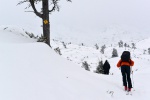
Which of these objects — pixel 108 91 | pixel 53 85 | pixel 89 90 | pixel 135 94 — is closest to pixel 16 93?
pixel 53 85

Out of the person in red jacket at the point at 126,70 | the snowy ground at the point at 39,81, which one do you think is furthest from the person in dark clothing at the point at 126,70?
the snowy ground at the point at 39,81

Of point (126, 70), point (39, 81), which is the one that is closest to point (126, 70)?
point (126, 70)

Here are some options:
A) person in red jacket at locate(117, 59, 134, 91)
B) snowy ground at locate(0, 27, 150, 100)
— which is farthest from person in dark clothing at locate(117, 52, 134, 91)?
snowy ground at locate(0, 27, 150, 100)

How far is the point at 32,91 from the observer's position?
6871 mm

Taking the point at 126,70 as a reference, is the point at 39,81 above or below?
above

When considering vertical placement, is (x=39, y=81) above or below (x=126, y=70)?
above

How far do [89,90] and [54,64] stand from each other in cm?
186

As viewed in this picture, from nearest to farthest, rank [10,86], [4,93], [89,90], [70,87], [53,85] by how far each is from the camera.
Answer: [4,93]
[10,86]
[53,85]
[70,87]
[89,90]

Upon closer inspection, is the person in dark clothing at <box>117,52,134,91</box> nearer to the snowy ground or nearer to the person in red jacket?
the person in red jacket

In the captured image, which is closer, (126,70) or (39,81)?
(39,81)

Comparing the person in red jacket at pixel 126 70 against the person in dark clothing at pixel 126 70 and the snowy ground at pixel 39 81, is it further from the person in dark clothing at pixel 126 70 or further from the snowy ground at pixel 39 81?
the snowy ground at pixel 39 81

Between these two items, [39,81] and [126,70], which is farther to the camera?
[126,70]

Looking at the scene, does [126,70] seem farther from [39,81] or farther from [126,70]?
[39,81]

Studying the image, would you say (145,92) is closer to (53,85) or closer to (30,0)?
(53,85)
